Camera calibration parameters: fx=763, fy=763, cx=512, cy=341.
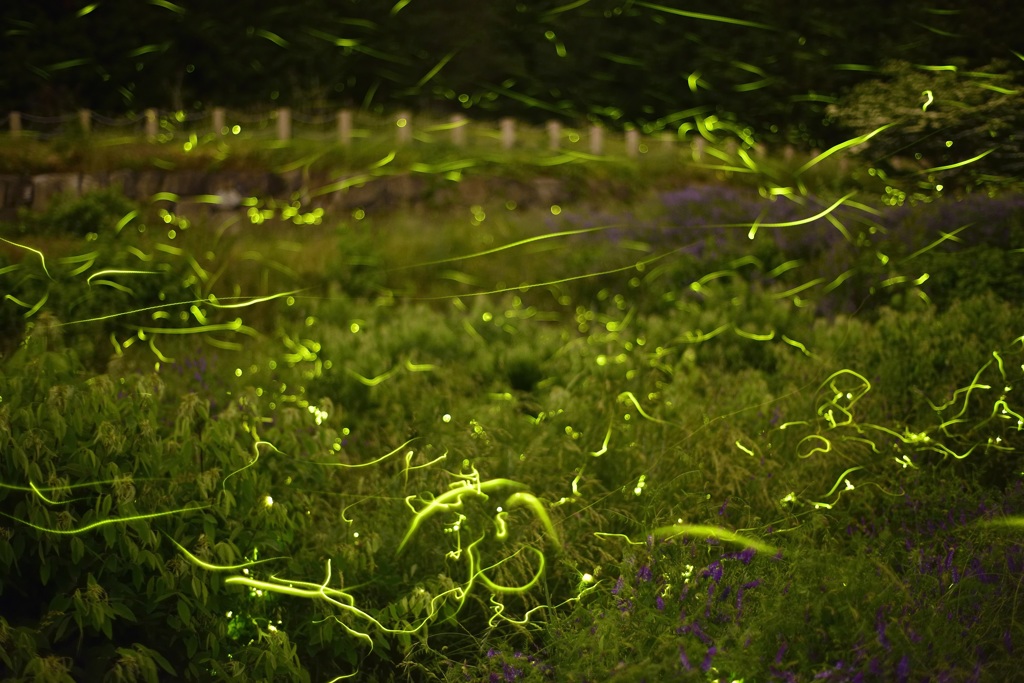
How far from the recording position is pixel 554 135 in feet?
33.3

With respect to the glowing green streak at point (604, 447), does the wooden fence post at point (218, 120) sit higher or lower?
higher

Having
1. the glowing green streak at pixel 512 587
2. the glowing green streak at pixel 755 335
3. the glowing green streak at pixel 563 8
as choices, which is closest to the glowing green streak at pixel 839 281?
the glowing green streak at pixel 755 335

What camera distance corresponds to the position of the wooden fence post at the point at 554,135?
10117 mm

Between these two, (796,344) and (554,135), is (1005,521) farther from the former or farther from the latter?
(554,135)

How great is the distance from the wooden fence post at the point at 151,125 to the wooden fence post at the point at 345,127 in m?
3.23

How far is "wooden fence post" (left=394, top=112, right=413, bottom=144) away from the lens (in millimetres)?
9227

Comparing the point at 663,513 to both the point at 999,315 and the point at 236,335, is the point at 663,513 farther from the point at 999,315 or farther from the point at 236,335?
the point at 236,335

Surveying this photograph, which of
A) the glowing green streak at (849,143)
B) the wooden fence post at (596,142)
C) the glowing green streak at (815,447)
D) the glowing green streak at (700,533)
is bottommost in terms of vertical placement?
the wooden fence post at (596,142)

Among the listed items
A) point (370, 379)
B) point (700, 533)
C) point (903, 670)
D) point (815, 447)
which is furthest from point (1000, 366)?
point (370, 379)

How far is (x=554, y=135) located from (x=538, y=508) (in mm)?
8072

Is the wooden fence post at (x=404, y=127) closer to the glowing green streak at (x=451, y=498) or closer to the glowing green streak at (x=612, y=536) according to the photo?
the glowing green streak at (x=451, y=498)

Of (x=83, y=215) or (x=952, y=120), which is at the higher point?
(x=952, y=120)

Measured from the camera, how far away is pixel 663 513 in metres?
3.08

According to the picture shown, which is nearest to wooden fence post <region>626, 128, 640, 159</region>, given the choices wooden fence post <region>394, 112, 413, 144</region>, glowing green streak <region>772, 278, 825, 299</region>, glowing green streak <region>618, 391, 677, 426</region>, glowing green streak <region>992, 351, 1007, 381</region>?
wooden fence post <region>394, 112, 413, 144</region>
